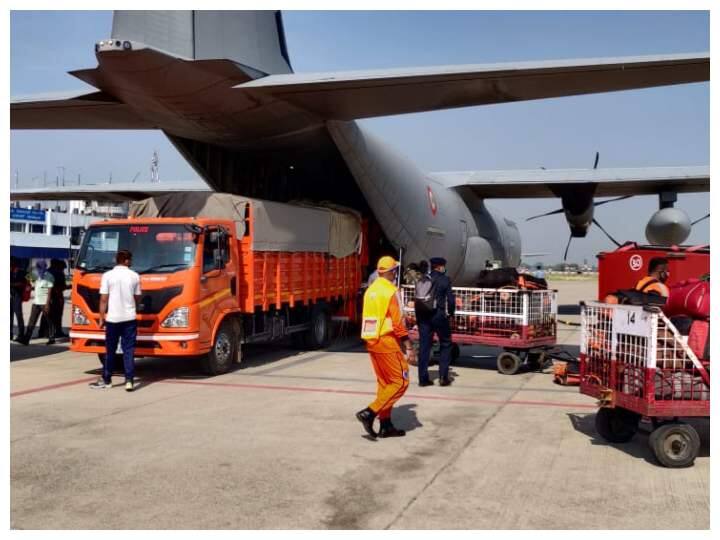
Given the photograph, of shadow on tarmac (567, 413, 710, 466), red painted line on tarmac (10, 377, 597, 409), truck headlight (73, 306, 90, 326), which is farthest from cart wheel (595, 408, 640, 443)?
truck headlight (73, 306, 90, 326)

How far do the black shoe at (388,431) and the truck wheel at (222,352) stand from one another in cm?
427

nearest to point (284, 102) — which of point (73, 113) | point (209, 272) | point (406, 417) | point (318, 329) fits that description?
A: point (209, 272)

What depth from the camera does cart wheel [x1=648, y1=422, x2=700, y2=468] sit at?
19.0ft

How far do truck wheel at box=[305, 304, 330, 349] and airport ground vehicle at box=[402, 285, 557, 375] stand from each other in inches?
101

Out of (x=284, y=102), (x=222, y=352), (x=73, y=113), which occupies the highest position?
(x=284, y=102)

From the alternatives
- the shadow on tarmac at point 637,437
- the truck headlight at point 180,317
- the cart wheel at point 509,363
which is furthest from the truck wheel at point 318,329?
the shadow on tarmac at point 637,437

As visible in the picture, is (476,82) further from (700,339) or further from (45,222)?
(45,222)

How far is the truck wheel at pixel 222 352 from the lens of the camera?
1042 cm

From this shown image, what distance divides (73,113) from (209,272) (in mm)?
4098

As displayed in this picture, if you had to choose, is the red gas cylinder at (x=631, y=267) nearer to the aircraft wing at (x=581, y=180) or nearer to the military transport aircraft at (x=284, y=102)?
Answer: the military transport aircraft at (x=284, y=102)

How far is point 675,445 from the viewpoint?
19.2ft

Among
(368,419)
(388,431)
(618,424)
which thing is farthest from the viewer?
(388,431)

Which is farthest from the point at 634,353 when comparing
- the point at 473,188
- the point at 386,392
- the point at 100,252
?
the point at 473,188

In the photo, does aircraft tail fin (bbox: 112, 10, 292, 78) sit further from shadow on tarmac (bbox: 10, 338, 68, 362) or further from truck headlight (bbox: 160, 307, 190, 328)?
shadow on tarmac (bbox: 10, 338, 68, 362)
